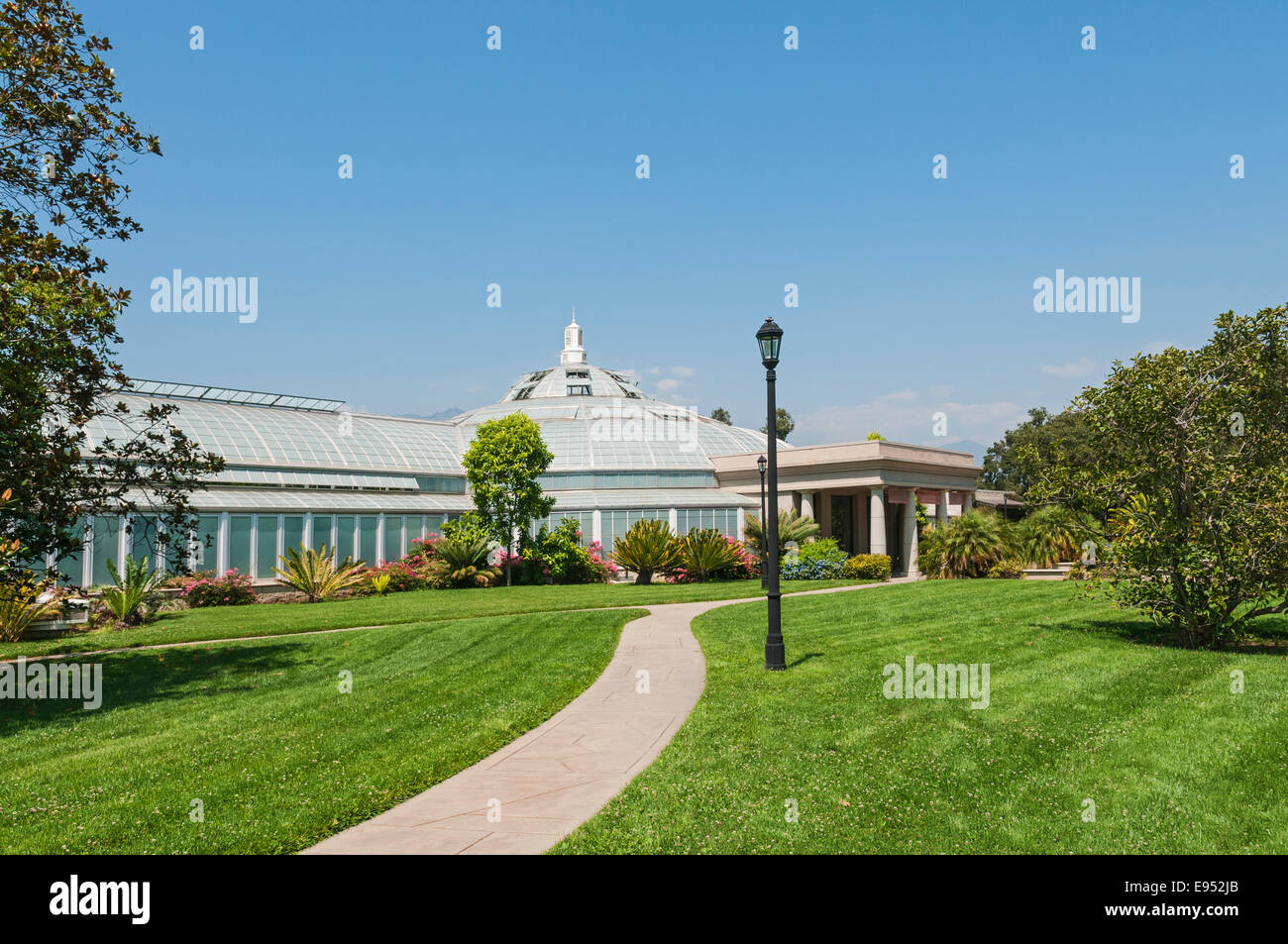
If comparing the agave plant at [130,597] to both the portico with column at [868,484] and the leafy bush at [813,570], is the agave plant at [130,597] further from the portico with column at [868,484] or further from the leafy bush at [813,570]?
the portico with column at [868,484]

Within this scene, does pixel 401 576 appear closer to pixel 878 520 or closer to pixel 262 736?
pixel 878 520

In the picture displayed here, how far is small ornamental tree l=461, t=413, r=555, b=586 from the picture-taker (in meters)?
33.6

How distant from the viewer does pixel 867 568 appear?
34.0m

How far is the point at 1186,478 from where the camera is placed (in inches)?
537

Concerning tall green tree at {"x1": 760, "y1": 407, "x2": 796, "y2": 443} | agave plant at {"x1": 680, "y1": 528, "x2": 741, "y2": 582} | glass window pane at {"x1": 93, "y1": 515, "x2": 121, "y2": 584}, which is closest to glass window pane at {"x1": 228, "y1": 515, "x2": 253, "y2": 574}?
glass window pane at {"x1": 93, "y1": 515, "x2": 121, "y2": 584}

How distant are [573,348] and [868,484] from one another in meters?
28.2

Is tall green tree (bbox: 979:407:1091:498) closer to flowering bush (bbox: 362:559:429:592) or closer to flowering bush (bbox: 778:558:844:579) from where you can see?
flowering bush (bbox: 778:558:844:579)

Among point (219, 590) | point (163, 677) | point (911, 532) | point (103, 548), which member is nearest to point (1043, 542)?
point (911, 532)

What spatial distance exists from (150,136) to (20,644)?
11483 millimetres

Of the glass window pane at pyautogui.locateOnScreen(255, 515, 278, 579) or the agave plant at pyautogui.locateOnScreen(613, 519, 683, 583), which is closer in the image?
the glass window pane at pyautogui.locateOnScreen(255, 515, 278, 579)

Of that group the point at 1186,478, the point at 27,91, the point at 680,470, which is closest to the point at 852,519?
the point at 680,470

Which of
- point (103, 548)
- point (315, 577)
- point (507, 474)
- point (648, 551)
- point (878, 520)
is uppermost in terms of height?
point (507, 474)

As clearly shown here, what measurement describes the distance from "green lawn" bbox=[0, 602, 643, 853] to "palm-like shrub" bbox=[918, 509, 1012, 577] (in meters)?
19.1
